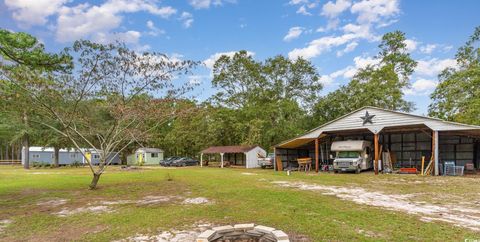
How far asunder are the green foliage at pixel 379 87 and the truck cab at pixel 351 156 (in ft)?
26.3

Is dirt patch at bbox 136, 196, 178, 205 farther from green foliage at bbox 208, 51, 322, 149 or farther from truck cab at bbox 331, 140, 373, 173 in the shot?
green foliage at bbox 208, 51, 322, 149

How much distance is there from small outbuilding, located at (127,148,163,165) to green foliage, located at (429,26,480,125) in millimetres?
37117

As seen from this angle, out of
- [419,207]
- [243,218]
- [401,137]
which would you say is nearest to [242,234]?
[243,218]

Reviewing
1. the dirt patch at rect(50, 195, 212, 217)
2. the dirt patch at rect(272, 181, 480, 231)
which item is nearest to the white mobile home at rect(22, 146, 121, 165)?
the dirt patch at rect(50, 195, 212, 217)

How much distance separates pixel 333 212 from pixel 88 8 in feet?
41.3

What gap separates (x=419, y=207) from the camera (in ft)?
27.7

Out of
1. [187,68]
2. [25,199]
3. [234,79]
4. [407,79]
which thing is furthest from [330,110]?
[25,199]

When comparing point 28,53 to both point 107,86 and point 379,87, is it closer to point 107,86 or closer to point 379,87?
point 107,86

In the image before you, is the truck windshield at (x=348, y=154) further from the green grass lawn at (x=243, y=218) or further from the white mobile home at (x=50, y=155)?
the white mobile home at (x=50, y=155)

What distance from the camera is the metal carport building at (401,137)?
19344mm

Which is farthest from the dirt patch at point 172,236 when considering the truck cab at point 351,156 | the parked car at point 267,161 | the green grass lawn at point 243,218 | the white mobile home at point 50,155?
the white mobile home at point 50,155

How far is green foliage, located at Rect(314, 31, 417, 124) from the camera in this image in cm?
2900

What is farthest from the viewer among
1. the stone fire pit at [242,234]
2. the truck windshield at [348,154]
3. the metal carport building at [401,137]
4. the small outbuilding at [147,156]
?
the small outbuilding at [147,156]

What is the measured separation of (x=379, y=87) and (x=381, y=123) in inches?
374
